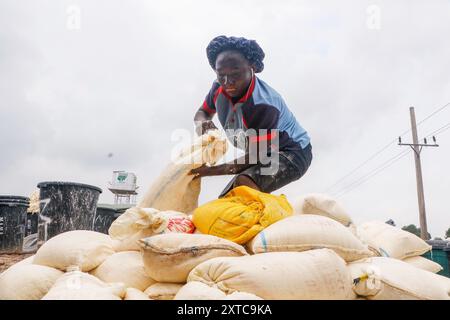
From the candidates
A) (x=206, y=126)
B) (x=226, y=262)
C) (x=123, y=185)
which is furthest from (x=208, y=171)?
(x=123, y=185)

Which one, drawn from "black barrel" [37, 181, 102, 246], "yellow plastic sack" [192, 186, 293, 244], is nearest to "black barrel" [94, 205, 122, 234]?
"black barrel" [37, 181, 102, 246]

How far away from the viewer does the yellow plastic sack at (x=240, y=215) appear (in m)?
1.75

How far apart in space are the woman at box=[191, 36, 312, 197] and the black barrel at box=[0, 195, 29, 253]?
392 centimetres

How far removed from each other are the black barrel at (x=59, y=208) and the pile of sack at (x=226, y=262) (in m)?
1.91

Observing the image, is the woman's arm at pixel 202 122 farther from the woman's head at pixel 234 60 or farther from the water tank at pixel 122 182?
the water tank at pixel 122 182

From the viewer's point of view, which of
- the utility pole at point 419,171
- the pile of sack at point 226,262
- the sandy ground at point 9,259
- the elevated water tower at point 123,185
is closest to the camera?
the pile of sack at point 226,262

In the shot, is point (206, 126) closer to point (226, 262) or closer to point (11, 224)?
point (226, 262)

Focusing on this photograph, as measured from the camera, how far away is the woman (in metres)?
2.15

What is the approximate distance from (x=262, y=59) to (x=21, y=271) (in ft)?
5.49

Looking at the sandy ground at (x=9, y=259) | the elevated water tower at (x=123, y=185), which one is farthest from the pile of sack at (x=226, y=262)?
the elevated water tower at (x=123, y=185)

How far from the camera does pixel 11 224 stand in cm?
511

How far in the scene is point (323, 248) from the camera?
1.59m
